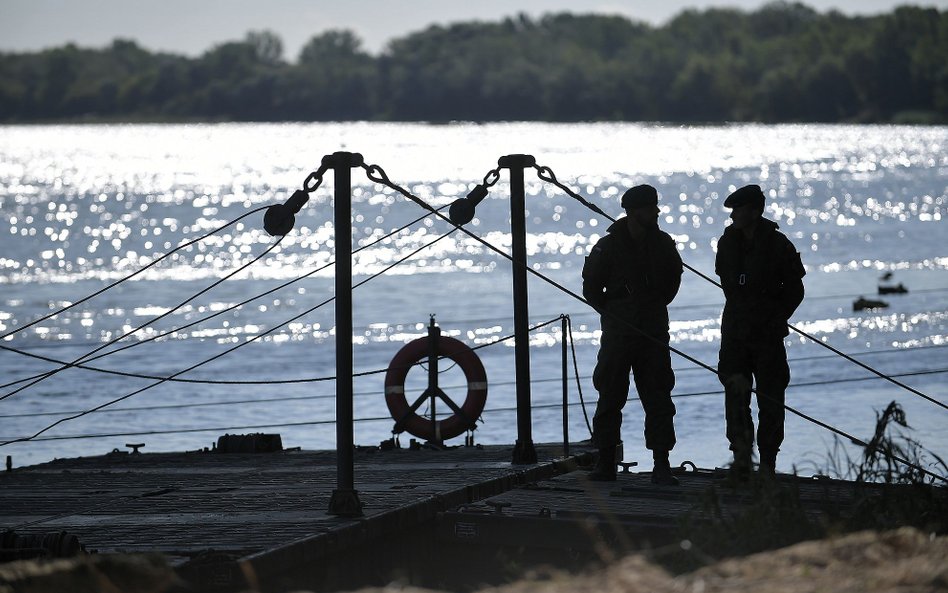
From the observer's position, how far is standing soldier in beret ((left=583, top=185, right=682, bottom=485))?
9133 mm

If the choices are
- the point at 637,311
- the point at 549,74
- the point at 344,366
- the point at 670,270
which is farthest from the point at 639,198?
the point at 549,74

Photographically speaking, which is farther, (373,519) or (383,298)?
(383,298)

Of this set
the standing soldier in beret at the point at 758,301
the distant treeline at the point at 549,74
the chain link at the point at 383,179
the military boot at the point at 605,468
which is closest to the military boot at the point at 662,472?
the military boot at the point at 605,468

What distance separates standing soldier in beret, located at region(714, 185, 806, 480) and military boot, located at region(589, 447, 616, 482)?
79 centimetres

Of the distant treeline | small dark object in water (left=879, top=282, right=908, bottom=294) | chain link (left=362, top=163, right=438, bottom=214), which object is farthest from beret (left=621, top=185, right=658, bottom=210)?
the distant treeline

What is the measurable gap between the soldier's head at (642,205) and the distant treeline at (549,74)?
14772cm

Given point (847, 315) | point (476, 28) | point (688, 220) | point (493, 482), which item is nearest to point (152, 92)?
point (476, 28)

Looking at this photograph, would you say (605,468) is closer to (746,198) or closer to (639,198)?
(639,198)

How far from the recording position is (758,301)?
29.7 feet

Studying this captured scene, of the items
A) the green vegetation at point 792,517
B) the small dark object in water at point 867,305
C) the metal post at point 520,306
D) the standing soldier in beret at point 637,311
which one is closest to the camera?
the green vegetation at point 792,517

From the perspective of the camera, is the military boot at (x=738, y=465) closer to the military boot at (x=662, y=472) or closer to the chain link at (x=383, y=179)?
the military boot at (x=662, y=472)

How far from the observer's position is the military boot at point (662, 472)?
9.35 metres

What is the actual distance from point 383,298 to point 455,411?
23.0 m

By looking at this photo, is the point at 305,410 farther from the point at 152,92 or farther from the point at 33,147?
the point at 152,92
